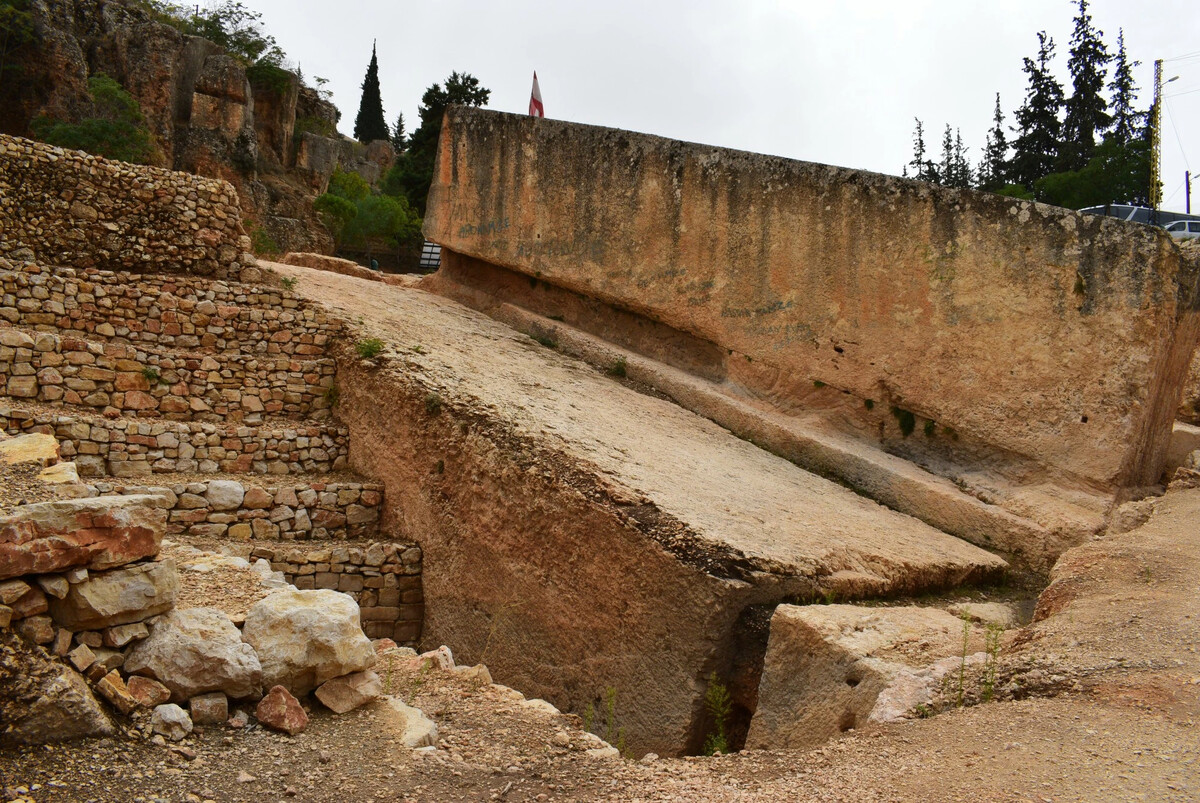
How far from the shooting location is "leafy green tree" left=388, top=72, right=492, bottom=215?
25.2 metres

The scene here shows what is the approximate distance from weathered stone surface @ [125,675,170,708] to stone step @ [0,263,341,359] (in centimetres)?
451

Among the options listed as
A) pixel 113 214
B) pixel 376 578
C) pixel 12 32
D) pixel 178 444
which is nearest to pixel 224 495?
pixel 178 444

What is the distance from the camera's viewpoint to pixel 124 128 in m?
21.0

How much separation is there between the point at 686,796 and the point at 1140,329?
5.37 m

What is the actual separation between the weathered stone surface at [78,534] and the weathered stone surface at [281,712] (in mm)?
619

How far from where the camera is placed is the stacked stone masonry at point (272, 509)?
5699 millimetres

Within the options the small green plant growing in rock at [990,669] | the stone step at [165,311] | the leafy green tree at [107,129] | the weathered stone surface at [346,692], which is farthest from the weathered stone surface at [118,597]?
the leafy green tree at [107,129]

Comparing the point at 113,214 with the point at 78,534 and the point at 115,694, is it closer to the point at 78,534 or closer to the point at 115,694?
the point at 78,534

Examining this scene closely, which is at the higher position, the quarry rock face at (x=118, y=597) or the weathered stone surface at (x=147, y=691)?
the quarry rock face at (x=118, y=597)

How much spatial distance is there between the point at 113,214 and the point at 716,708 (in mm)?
6034

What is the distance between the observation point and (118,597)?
112 inches

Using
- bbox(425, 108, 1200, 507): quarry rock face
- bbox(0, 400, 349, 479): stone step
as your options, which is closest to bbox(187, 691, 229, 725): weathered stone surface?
bbox(0, 400, 349, 479): stone step

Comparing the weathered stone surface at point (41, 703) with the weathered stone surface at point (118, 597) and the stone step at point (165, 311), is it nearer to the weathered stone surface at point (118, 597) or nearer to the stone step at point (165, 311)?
the weathered stone surface at point (118, 597)

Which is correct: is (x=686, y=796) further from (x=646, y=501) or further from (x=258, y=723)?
(x=646, y=501)
